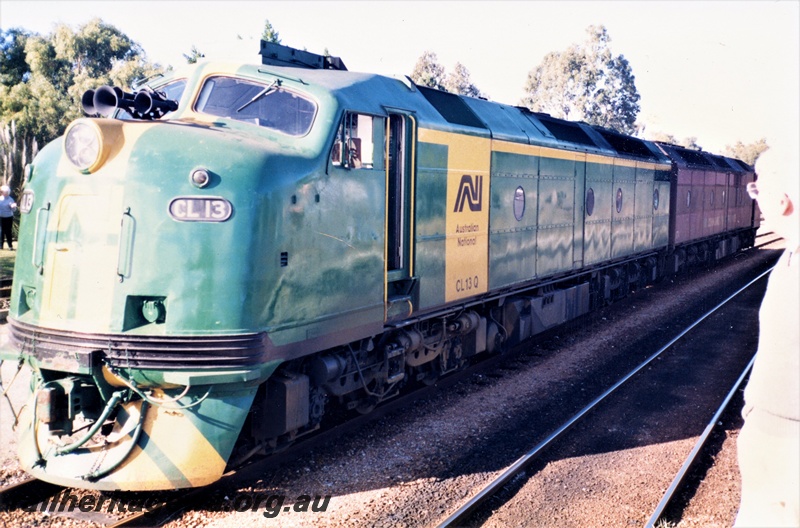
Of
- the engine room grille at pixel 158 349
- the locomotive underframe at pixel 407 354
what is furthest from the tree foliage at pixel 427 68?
the engine room grille at pixel 158 349

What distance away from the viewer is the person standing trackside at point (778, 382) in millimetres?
2309

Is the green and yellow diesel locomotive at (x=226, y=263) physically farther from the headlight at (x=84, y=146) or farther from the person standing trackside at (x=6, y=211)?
the person standing trackside at (x=6, y=211)

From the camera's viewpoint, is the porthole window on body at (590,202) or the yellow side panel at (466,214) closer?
the yellow side panel at (466,214)

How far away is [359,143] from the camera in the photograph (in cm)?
709

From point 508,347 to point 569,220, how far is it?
2.98 metres

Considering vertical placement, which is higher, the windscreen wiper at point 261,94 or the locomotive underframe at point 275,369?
the windscreen wiper at point 261,94

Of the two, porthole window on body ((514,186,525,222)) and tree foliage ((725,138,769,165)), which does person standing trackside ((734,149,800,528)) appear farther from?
tree foliage ((725,138,769,165))

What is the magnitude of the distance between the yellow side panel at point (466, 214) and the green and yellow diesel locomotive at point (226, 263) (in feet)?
0.17

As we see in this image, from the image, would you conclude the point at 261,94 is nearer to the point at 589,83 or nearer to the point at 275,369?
the point at 275,369

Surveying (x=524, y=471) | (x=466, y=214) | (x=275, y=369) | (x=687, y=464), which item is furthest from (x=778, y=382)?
(x=466, y=214)

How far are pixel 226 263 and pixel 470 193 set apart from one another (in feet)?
15.1

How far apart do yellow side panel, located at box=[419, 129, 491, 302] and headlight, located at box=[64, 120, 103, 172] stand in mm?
3815

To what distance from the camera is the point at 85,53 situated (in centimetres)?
3847

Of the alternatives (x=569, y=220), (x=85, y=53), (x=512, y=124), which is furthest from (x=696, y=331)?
(x=85, y=53)
